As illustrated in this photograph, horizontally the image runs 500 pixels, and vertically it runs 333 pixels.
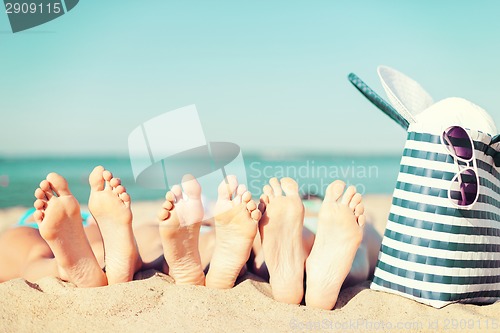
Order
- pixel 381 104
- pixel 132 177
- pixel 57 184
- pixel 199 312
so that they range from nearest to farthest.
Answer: pixel 199 312 < pixel 57 184 < pixel 381 104 < pixel 132 177

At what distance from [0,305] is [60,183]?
0.40m

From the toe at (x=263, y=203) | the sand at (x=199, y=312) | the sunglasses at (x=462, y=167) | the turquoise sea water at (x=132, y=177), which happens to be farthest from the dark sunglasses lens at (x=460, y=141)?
the turquoise sea water at (x=132, y=177)

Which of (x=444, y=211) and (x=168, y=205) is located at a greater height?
(x=168, y=205)

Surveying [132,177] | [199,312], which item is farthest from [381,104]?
[132,177]

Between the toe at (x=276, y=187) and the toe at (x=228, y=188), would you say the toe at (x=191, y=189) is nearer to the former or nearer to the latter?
the toe at (x=228, y=188)

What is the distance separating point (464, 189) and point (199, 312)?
2.90ft

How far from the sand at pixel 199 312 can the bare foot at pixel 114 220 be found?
7cm

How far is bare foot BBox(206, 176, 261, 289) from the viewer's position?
1574 mm

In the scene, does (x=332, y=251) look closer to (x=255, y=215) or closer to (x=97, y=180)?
(x=255, y=215)

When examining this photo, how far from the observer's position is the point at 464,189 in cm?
155

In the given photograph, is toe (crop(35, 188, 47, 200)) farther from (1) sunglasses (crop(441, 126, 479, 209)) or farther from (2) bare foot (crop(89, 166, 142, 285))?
(1) sunglasses (crop(441, 126, 479, 209))

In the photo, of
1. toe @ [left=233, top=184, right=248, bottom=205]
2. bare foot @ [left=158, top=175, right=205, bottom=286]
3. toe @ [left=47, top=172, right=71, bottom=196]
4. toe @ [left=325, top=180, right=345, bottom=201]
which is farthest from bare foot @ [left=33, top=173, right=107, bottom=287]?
toe @ [left=325, top=180, right=345, bottom=201]

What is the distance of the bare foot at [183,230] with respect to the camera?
5.09ft

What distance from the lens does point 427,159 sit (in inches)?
61.9
